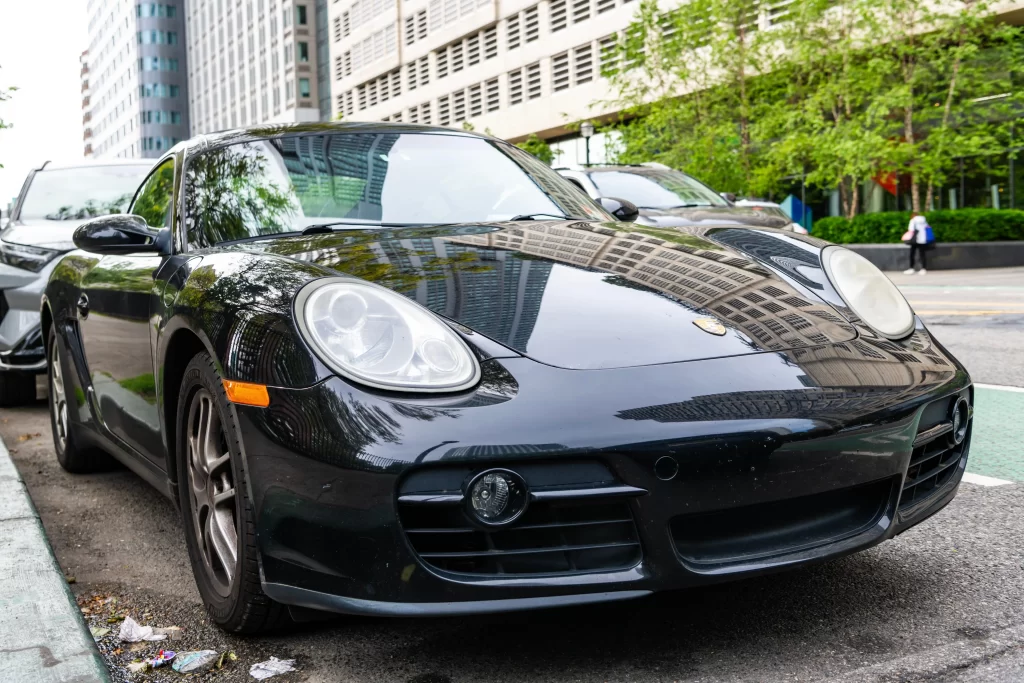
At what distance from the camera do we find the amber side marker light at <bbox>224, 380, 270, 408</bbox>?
2.37 meters

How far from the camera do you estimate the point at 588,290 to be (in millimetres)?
2684

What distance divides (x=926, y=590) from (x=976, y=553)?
1.24 ft

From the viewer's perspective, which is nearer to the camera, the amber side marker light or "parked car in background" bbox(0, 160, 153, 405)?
the amber side marker light

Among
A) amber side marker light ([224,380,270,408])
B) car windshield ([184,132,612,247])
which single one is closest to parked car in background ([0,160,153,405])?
car windshield ([184,132,612,247])

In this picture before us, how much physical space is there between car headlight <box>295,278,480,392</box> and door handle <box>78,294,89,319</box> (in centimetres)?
185

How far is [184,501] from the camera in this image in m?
2.96

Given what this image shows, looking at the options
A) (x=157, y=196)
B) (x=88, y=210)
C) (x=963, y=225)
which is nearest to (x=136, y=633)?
(x=157, y=196)

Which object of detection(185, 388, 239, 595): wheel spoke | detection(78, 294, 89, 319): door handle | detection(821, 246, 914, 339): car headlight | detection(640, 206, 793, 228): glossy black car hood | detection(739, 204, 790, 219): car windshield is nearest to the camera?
detection(185, 388, 239, 595): wheel spoke

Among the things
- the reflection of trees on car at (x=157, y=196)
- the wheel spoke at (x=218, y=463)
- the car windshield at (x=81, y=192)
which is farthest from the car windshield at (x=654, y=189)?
the wheel spoke at (x=218, y=463)

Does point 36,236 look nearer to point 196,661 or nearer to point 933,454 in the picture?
point 196,661

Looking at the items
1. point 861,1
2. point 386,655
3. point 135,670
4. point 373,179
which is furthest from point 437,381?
point 861,1

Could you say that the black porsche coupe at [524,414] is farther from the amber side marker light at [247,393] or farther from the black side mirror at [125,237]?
the black side mirror at [125,237]

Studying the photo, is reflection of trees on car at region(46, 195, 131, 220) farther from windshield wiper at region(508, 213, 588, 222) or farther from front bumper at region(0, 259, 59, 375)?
windshield wiper at region(508, 213, 588, 222)

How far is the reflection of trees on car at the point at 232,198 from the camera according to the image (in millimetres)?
3283
